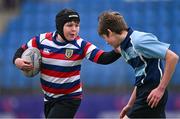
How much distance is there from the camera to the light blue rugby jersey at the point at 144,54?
17.7 feet

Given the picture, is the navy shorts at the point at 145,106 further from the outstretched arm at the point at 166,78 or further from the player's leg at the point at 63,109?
the player's leg at the point at 63,109

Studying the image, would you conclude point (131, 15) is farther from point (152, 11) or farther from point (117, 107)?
point (117, 107)

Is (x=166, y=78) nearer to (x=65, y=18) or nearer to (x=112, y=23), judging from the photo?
(x=112, y=23)

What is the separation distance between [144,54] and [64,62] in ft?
3.69

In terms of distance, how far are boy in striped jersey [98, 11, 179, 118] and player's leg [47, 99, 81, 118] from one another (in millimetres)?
783

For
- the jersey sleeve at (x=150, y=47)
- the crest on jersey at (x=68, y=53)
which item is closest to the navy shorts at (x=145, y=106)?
the jersey sleeve at (x=150, y=47)

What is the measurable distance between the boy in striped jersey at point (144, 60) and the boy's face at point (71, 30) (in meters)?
0.57

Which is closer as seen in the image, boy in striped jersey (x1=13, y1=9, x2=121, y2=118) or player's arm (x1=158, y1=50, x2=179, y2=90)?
player's arm (x1=158, y1=50, x2=179, y2=90)

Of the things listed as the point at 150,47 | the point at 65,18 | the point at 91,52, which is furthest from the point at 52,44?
the point at 150,47

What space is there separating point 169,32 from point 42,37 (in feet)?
23.8

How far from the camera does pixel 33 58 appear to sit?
6258 millimetres

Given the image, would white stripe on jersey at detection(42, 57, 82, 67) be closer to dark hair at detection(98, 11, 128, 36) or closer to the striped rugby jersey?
the striped rugby jersey

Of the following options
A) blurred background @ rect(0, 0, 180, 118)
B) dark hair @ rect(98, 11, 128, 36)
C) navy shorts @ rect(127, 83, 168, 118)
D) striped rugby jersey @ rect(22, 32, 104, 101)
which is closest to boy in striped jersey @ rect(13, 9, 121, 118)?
striped rugby jersey @ rect(22, 32, 104, 101)

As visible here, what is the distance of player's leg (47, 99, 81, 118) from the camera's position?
20.4 ft
